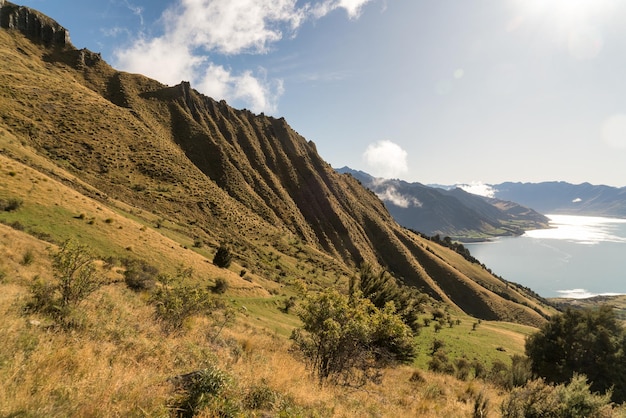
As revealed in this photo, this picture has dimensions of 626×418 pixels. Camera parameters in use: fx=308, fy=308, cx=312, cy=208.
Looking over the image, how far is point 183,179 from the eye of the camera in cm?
6731

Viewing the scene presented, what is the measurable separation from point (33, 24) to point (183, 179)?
73807 millimetres

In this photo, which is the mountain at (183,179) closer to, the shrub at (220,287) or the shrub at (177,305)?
the shrub at (220,287)

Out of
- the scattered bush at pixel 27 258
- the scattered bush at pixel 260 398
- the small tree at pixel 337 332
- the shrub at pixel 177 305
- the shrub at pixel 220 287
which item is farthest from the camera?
the shrub at pixel 220 287

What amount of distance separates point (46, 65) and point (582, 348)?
118m

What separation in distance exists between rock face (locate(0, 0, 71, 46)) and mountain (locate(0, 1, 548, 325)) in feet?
1.15

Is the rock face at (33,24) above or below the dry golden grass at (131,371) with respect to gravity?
above

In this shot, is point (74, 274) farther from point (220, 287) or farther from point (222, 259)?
point (222, 259)

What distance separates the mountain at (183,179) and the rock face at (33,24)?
0.35 metres

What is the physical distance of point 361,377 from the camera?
44.6 feet

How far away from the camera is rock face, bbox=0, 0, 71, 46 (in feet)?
281

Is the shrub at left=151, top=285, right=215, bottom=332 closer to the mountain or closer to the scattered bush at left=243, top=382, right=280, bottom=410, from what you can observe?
→ the scattered bush at left=243, top=382, right=280, bottom=410

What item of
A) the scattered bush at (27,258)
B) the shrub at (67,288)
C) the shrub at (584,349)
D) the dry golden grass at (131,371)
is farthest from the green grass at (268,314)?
the shrub at (584,349)

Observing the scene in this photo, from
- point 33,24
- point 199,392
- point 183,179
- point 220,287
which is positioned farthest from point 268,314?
point 33,24

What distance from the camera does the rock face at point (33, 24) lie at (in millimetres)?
85500
